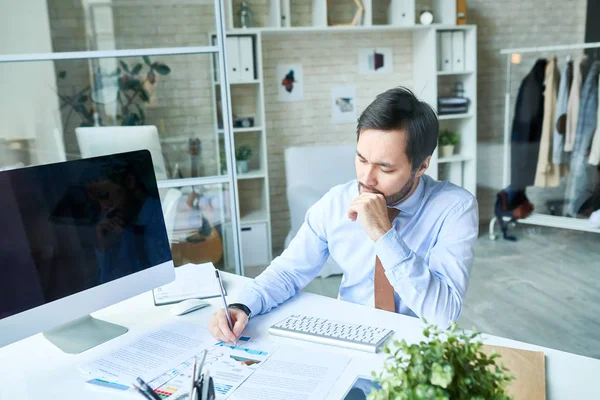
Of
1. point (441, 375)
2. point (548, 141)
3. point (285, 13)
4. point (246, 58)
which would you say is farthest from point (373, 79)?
point (441, 375)

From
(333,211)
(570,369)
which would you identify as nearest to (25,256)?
(333,211)

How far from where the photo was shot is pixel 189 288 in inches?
60.1

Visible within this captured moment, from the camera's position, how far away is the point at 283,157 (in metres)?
4.05

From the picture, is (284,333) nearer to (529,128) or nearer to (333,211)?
(333,211)

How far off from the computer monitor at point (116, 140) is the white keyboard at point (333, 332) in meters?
1.51

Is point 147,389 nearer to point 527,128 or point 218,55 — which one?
point 218,55

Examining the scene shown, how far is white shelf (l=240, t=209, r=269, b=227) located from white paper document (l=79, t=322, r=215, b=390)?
93.5 inches

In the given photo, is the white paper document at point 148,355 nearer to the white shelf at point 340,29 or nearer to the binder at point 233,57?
the binder at point 233,57

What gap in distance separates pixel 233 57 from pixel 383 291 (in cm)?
255

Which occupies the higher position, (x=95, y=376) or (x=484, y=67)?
(x=484, y=67)

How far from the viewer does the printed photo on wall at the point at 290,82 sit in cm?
396

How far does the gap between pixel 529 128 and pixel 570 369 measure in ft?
10.8

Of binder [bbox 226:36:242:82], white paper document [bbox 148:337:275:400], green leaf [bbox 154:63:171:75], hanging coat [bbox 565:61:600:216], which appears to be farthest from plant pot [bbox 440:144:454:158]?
white paper document [bbox 148:337:275:400]

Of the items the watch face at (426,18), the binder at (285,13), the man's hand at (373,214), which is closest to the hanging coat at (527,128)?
the watch face at (426,18)
